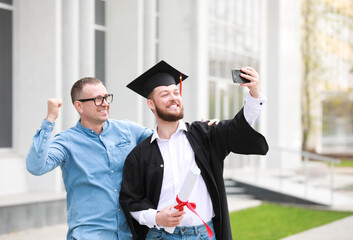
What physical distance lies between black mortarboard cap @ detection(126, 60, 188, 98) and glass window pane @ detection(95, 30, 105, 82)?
376 inches

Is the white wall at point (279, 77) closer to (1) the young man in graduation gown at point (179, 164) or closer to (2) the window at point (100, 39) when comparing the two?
(2) the window at point (100, 39)

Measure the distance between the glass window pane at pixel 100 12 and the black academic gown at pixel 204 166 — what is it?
10.2m

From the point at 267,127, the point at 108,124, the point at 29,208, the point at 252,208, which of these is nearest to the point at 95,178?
the point at 108,124

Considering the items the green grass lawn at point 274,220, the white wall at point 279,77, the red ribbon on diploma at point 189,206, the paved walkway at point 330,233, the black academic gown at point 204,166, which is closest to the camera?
the red ribbon on diploma at point 189,206

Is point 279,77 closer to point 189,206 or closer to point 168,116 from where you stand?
point 168,116

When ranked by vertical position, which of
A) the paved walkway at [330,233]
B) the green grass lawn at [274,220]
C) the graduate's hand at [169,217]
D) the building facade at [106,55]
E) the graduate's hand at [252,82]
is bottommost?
the green grass lawn at [274,220]

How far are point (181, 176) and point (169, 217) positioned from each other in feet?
1.14

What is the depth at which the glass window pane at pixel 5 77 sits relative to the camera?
10.2m

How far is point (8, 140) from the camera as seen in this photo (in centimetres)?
1041

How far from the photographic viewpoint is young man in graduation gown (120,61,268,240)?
306 centimetres

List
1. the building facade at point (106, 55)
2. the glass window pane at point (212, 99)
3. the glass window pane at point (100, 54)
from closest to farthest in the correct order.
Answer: the building facade at point (106, 55) < the glass window pane at point (100, 54) < the glass window pane at point (212, 99)

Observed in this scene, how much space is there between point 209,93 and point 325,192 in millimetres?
5505

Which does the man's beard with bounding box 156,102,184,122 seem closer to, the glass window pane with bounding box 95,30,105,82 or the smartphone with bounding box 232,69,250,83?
the smartphone with bounding box 232,69,250,83

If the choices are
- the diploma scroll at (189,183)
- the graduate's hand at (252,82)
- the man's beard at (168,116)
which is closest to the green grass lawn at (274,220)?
the man's beard at (168,116)
